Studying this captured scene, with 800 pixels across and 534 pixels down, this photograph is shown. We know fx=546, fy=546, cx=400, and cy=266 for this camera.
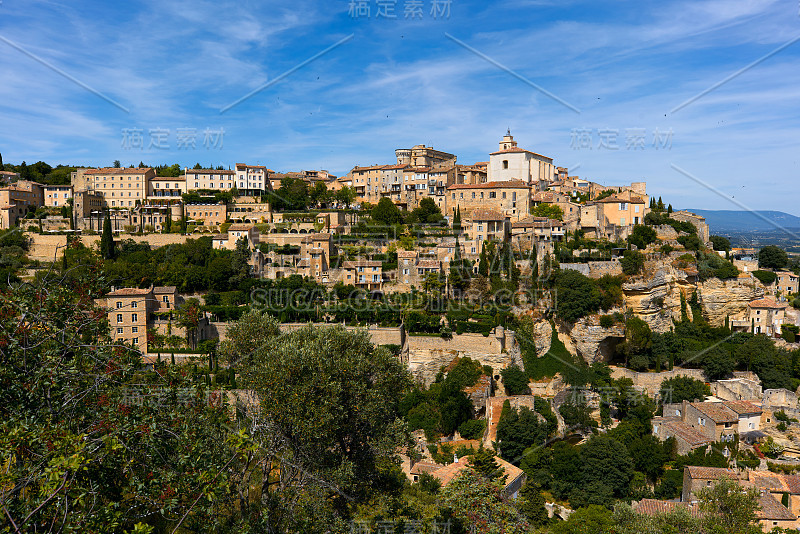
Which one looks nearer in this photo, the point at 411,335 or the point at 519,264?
the point at 411,335

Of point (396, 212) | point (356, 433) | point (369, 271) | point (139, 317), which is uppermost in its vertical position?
point (396, 212)

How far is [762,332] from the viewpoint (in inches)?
1238

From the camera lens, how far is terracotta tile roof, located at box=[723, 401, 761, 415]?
24.5 m

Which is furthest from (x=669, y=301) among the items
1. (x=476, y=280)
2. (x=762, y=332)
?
(x=476, y=280)

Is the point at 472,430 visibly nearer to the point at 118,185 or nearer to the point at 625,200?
the point at 625,200

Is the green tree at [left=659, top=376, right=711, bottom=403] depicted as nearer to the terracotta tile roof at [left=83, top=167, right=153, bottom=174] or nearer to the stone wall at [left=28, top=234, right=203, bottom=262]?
the stone wall at [left=28, top=234, right=203, bottom=262]

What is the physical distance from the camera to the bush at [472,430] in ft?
80.7

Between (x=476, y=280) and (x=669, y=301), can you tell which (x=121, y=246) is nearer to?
(x=476, y=280)

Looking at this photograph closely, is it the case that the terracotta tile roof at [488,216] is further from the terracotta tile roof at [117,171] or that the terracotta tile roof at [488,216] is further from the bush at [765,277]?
the terracotta tile roof at [117,171]

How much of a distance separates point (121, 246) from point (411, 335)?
23729 millimetres

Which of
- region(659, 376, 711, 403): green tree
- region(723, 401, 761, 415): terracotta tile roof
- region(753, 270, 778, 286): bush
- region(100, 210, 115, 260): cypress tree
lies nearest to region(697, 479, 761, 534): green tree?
region(723, 401, 761, 415): terracotta tile roof

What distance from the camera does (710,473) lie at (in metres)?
20.3

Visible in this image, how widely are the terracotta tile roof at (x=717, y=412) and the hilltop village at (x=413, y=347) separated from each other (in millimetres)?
245

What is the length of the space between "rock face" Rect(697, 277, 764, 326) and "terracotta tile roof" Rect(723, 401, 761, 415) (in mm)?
7559
